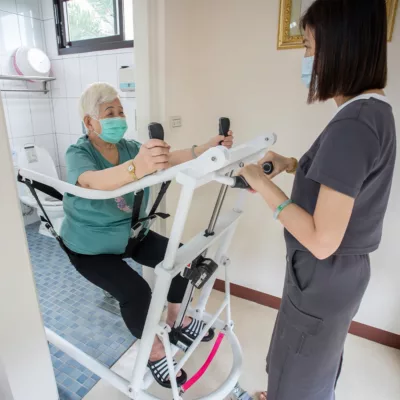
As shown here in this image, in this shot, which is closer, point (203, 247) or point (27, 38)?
point (203, 247)

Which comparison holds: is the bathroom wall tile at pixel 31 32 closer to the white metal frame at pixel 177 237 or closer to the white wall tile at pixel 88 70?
the white wall tile at pixel 88 70

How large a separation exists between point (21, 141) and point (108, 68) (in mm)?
1065

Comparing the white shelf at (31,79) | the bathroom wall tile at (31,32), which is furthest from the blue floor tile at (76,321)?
the bathroom wall tile at (31,32)

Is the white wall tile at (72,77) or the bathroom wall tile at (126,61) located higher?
the bathroom wall tile at (126,61)

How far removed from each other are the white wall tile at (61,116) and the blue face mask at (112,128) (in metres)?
1.86

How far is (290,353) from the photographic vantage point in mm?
927

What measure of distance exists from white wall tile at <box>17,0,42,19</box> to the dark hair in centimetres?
→ 278

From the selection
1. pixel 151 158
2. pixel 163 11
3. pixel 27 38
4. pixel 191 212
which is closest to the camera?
pixel 151 158

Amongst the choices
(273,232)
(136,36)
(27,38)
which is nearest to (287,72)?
(136,36)

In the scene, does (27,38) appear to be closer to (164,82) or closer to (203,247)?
(164,82)

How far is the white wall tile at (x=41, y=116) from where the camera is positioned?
2818 mm

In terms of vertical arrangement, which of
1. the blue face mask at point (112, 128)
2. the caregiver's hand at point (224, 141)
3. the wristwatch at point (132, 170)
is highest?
the blue face mask at point (112, 128)

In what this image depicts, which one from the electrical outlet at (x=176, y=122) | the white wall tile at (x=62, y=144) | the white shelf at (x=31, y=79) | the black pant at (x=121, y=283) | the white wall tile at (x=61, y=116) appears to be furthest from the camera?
the white wall tile at (x=62, y=144)

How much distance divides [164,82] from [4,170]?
0.97 m
